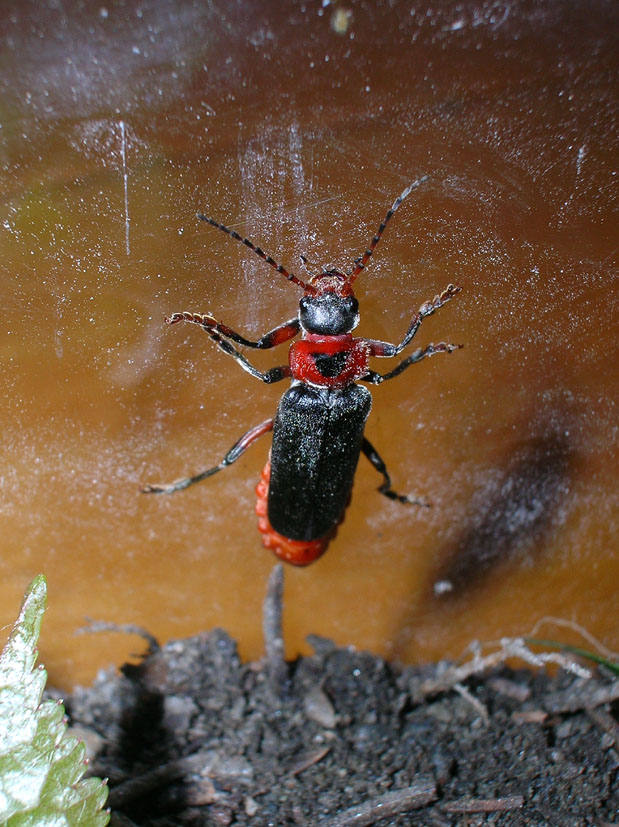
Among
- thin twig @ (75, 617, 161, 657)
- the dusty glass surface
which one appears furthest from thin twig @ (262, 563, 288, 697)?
thin twig @ (75, 617, 161, 657)

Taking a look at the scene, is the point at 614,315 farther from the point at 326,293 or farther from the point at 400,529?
the point at 400,529

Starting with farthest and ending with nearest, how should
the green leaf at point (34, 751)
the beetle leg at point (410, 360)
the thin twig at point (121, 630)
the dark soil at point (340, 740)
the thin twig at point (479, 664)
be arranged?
the thin twig at point (121, 630) < the thin twig at point (479, 664) < the beetle leg at point (410, 360) < the dark soil at point (340, 740) < the green leaf at point (34, 751)

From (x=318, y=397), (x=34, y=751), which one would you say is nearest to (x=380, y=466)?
(x=318, y=397)

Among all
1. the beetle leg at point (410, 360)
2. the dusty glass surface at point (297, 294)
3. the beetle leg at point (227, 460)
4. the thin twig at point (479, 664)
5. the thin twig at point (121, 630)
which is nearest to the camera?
the dusty glass surface at point (297, 294)

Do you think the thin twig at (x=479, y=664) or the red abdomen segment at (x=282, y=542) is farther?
the red abdomen segment at (x=282, y=542)

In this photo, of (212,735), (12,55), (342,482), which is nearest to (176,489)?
(342,482)

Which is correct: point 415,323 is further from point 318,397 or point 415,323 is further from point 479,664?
point 479,664

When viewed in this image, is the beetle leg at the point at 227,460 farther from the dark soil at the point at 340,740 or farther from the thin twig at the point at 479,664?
the thin twig at the point at 479,664

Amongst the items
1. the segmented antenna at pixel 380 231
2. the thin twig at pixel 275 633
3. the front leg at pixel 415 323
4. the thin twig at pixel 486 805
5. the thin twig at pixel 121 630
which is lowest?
the thin twig at pixel 486 805

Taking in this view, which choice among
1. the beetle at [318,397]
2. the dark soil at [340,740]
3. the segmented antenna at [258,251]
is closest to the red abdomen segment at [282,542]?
the beetle at [318,397]
